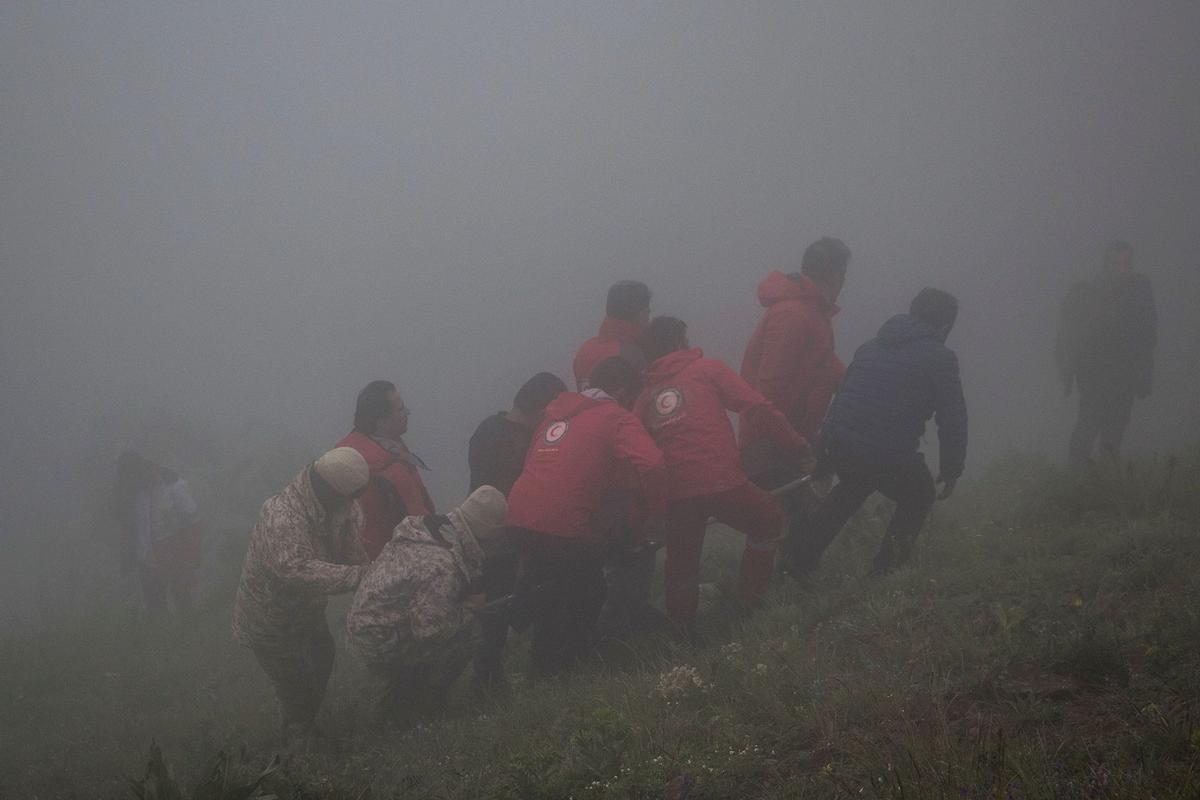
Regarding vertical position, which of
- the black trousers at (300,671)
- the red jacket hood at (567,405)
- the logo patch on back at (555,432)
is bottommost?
the black trousers at (300,671)

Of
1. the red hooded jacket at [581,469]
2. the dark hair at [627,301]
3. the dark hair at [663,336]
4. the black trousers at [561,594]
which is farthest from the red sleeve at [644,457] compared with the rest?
the dark hair at [627,301]

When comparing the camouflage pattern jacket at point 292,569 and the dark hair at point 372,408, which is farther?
the dark hair at point 372,408

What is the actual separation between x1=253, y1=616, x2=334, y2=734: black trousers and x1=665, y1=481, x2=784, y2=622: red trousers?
2338 mm

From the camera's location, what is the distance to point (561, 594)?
4973 mm

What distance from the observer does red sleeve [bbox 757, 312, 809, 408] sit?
6.00 metres

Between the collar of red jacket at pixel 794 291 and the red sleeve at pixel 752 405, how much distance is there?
0.98m

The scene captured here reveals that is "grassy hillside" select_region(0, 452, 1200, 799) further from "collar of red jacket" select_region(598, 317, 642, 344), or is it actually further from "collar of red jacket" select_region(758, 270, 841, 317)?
"collar of red jacket" select_region(598, 317, 642, 344)

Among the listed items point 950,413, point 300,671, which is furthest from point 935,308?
point 300,671

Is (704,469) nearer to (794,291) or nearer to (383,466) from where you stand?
(794,291)

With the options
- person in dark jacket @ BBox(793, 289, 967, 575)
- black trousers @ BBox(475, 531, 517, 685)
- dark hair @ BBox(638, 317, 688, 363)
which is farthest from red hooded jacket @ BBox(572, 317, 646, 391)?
person in dark jacket @ BBox(793, 289, 967, 575)

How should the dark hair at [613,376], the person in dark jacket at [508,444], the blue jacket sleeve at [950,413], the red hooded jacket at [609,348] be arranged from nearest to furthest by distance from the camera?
1. the blue jacket sleeve at [950,413]
2. the person in dark jacket at [508,444]
3. the dark hair at [613,376]
4. the red hooded jacket at [609,348]

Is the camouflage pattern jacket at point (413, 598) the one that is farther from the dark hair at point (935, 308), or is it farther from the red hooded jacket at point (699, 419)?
the dark hair at point (935, 308)

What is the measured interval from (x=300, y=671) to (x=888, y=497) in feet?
13.2

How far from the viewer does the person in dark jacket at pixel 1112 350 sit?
25.9ft
